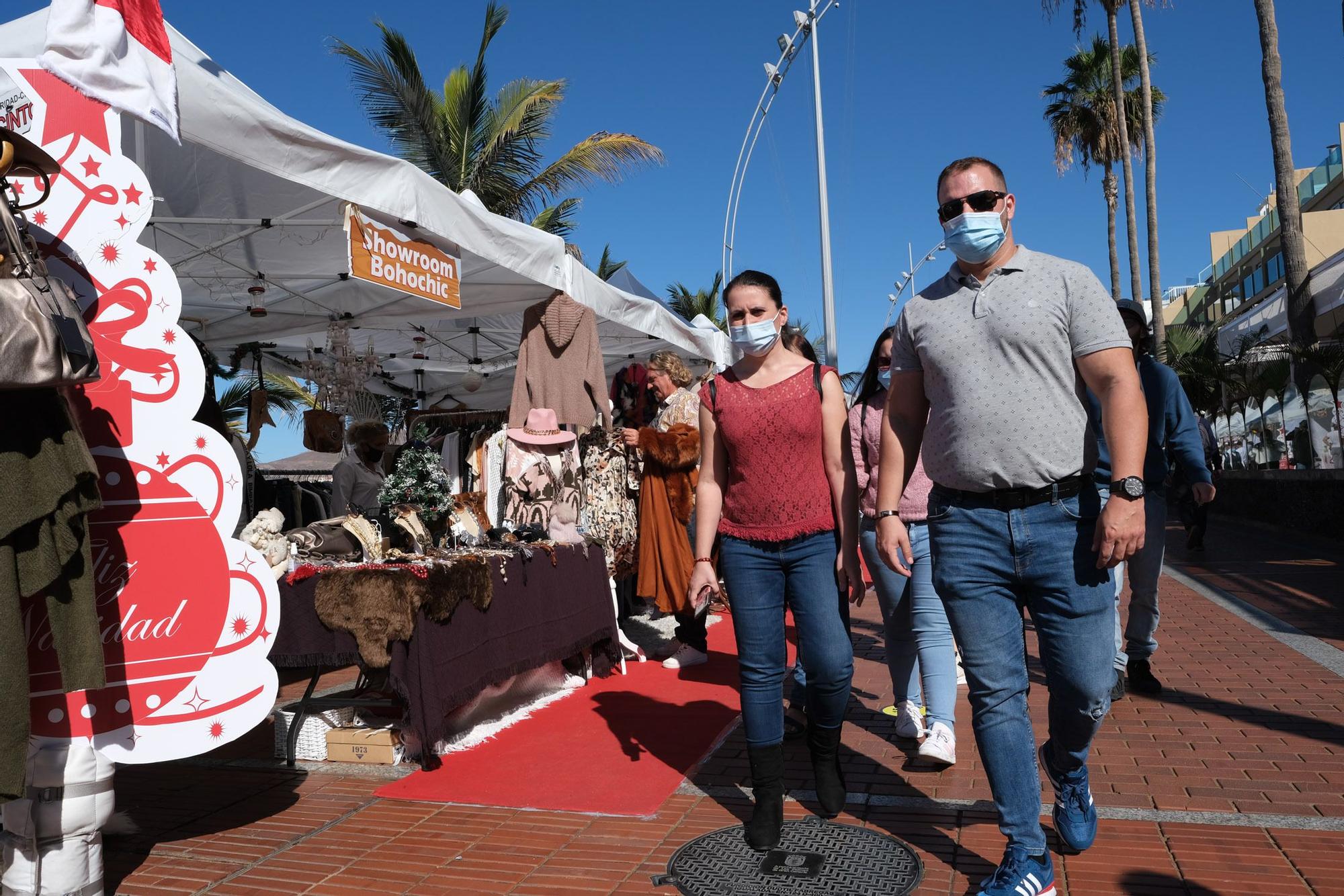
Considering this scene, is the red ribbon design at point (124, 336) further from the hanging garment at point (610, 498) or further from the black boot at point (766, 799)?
the hanging garment at point (610, 498)

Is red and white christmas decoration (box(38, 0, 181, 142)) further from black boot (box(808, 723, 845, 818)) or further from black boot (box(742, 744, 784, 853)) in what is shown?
black boot (box(808, 723, 845, 818))

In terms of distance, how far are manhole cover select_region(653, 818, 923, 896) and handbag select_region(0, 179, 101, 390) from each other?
2.32 m

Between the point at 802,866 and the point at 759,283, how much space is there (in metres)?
2.05

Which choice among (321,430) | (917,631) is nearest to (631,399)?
(321,430)

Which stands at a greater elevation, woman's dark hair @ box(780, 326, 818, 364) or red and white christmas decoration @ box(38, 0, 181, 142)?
red and white christmas decoration @ box(38, 0, 181, 142)

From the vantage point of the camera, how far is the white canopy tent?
4848mm

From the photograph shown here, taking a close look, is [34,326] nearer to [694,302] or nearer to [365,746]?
[365,746]

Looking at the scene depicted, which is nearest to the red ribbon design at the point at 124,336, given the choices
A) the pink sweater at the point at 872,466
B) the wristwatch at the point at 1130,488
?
the pink sweater at the point at 872,466

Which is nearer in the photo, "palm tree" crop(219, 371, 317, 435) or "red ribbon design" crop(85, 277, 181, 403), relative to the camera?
"red ribbon design" crop(85, 277, 181, 403)

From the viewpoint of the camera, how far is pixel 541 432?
727cm

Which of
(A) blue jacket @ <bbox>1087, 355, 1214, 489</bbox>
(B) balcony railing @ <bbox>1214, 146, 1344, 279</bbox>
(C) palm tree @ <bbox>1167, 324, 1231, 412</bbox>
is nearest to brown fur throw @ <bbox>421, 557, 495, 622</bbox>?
(A) blue jacket @ <bbox>1087, 355, 1214, 489</bbox>

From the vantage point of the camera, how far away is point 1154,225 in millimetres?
26438

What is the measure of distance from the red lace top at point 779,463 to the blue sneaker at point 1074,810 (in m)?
1.09

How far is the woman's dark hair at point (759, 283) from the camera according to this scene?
151 inches
